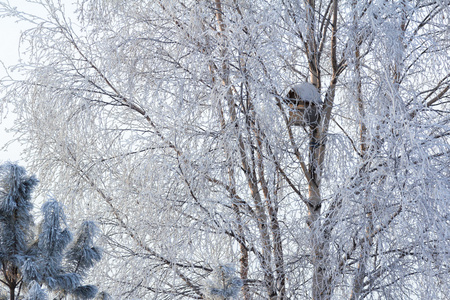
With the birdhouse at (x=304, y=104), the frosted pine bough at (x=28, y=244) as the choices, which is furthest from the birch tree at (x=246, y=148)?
the frosted pine bough at (x=28, y=244)

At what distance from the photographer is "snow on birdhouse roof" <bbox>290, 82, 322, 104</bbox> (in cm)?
433

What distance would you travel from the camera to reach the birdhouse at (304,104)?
433 cm

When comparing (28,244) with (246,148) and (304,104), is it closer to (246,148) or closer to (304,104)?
(246,148)

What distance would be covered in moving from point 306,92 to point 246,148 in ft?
2.28

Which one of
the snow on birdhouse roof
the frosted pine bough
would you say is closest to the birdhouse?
the snow on birdhouse roof

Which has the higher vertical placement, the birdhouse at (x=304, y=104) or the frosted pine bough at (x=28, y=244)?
the birdhouse at (x=304, y=104)

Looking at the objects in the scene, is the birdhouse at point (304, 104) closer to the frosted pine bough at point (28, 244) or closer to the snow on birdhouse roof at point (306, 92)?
the snow on birdhouse roof at point (306, 92)

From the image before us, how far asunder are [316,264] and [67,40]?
256 cm

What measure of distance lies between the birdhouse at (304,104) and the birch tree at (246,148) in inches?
2.7

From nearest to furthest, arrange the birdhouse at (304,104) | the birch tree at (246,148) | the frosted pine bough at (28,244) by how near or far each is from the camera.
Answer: the frosted pine bough at (28,244)
the birch tree at (246,148)
the birdhouse at (304,104)

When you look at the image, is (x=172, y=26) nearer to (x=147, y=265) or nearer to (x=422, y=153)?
(x=147, y=265)

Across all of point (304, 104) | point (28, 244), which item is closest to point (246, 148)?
point (304, 104)

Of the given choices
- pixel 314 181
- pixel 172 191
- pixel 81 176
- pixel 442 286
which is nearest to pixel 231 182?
pixel 172 191

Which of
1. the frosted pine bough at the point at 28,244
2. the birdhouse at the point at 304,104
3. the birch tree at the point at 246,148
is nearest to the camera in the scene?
the frosted pine bough at the point at 28,244
